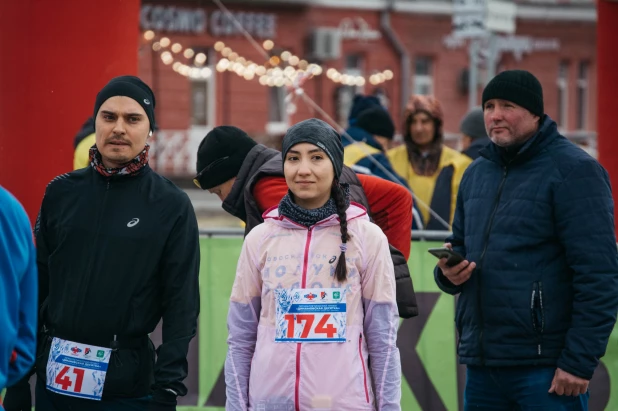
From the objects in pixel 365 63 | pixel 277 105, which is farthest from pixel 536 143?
pixel 365 63

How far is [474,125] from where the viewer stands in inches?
345

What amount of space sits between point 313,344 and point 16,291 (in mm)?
1020

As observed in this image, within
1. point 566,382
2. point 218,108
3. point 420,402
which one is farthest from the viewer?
point 218,108

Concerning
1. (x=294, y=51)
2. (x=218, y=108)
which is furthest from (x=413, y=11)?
(x=218, y=108)

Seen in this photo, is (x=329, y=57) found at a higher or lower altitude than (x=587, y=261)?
higher

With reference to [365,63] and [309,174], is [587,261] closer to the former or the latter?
[309,174]

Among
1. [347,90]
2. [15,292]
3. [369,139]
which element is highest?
[347,90]

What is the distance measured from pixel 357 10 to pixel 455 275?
29710 millimetres

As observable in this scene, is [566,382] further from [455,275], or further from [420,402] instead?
[420,402]

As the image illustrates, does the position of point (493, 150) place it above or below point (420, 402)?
above

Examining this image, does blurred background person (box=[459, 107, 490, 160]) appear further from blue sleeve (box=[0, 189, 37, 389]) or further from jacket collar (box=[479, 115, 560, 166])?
blue sleeve (box=[0, 189, 37, 389])

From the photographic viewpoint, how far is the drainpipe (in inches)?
1320

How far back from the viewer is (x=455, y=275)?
4.37 meters

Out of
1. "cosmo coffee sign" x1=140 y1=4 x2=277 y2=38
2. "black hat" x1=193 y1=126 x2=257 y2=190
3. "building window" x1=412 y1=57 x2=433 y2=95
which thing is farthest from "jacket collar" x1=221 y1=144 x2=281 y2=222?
"building window" x1=412 y1=57 x2=433 y2=95
